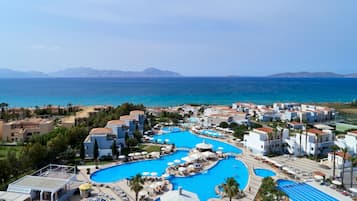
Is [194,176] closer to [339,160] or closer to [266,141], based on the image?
[266,141]

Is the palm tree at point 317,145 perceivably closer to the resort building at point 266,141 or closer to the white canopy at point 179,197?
the resort building at point 266,141

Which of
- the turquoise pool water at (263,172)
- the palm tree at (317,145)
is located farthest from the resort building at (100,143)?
the palm tree at (317,145)

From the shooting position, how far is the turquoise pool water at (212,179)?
922 inches

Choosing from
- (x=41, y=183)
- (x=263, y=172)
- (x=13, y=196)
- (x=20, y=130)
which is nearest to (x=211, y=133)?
(x=263, y=172)

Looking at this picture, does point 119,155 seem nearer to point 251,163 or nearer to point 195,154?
point 195,154

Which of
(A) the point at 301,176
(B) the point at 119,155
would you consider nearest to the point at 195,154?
(B) the point at 119,155

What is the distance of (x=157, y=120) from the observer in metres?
53.7

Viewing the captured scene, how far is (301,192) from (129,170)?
15146 mm

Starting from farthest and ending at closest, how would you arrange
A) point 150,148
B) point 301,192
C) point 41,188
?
point 150,148 < point 301,192 < point 41,188

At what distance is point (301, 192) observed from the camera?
75.1 feet

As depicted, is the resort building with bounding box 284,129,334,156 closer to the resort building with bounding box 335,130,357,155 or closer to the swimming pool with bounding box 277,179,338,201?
the resort building with bounding box 335,130,357,155

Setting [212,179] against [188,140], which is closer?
[212,179]

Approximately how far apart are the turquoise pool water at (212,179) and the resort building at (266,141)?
4.11 m

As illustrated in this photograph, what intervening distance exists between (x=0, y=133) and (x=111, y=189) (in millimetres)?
26470
